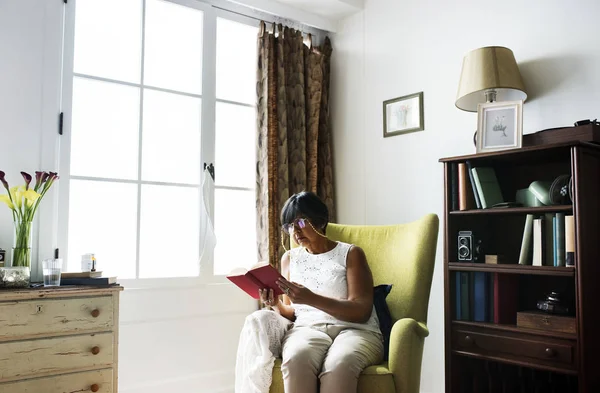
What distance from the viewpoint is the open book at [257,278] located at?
2.10 m

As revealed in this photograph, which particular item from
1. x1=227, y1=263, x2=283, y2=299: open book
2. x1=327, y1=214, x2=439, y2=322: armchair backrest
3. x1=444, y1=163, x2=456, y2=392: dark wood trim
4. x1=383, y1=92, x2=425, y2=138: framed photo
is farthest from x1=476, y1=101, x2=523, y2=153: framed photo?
x1=227, y1=263, x2=283, y2=299: open book

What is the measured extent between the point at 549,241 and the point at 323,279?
0.93 metres

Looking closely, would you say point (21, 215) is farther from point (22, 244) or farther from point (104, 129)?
point (104, 129)

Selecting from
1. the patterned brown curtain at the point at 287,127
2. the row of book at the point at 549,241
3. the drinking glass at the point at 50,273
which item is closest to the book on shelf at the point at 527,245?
the row of book at the point at 549,241

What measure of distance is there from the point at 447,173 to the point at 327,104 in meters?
1.31

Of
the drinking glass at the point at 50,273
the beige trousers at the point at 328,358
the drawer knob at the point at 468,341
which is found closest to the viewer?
the beige trousers at the point at 328,358

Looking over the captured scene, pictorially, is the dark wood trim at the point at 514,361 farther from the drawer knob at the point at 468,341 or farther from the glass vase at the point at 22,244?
the glass vase at the point at 22,244

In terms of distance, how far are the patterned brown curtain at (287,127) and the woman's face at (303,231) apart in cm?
85

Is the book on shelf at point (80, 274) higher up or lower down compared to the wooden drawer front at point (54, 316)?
higher up

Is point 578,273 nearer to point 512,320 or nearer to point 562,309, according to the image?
point 562,309

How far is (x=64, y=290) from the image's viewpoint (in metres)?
2.17

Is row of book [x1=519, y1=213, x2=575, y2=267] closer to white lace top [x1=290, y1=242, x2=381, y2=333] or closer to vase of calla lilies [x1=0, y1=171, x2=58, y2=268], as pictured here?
white lace top [x1=290, y1=242, x2=381, y2=333]

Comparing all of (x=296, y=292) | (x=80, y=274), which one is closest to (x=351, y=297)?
(x=296, y=292)

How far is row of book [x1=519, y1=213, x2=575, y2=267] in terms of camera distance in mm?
2170
